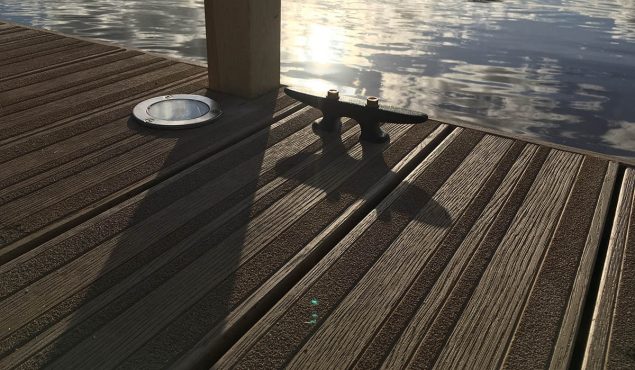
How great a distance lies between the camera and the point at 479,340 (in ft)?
4.51

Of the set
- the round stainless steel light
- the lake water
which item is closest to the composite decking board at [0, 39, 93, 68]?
the round stainless steel light

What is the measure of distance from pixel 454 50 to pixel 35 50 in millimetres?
5138

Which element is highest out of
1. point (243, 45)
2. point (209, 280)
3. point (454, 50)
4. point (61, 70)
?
point (243, 45)

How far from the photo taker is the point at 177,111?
2.80 m

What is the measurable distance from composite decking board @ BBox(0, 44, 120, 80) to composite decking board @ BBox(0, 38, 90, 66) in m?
0.09

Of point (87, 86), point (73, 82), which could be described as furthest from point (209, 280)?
point (73, 82)

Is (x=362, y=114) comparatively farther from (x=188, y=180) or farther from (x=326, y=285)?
(x=326, y=285)

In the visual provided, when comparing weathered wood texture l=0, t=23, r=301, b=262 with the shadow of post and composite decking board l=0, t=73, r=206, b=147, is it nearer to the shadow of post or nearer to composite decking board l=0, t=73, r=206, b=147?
composite decking board l=0, t=73, r=206, b=147

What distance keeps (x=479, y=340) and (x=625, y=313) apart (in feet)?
1.54

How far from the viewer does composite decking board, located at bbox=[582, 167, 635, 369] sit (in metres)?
1.34

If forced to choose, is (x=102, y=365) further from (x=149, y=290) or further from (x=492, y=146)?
(x=492, y=146)

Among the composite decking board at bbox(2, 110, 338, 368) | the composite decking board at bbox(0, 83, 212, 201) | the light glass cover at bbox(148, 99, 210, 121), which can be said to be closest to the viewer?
the composite decking board at bbox(2, 110, 338, 368)

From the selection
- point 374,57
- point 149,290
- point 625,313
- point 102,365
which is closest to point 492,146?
point 625,313

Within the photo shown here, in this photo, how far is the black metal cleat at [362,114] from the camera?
8.00 ft
